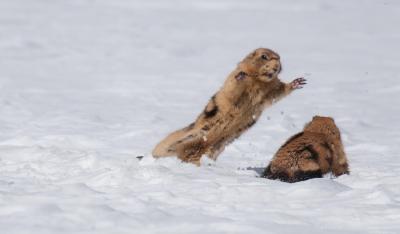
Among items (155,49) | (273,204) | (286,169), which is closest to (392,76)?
(155,49)

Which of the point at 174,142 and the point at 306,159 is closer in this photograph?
the point at 306,159

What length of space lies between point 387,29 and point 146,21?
7356mm

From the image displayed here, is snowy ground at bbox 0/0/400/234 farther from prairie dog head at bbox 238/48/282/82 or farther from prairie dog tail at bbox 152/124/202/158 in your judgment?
prairie dog head at bbox 238/48/282/82

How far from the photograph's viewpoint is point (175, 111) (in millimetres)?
14945

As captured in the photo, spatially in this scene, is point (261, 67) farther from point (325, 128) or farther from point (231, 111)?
point (325, 128)

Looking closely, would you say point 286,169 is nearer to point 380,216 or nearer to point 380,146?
point 380,216

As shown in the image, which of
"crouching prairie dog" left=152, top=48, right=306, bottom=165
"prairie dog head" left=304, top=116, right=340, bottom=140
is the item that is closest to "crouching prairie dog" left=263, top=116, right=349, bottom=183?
"prairie dog head" left=304, top=116, right=340, bottom=140

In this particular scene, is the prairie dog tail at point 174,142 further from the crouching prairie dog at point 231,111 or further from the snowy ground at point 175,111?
the snowy ground at point 175,111

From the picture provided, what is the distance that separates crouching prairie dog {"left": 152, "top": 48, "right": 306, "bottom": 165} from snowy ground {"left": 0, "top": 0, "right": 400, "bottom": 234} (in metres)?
0.25

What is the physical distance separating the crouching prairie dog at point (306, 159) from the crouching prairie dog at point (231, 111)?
67cm

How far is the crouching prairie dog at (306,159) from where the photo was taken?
763cm

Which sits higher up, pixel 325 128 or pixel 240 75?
pixel 240 75

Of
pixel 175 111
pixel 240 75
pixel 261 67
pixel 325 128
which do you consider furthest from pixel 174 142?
pixel 175 111

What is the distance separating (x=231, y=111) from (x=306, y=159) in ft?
3.95
